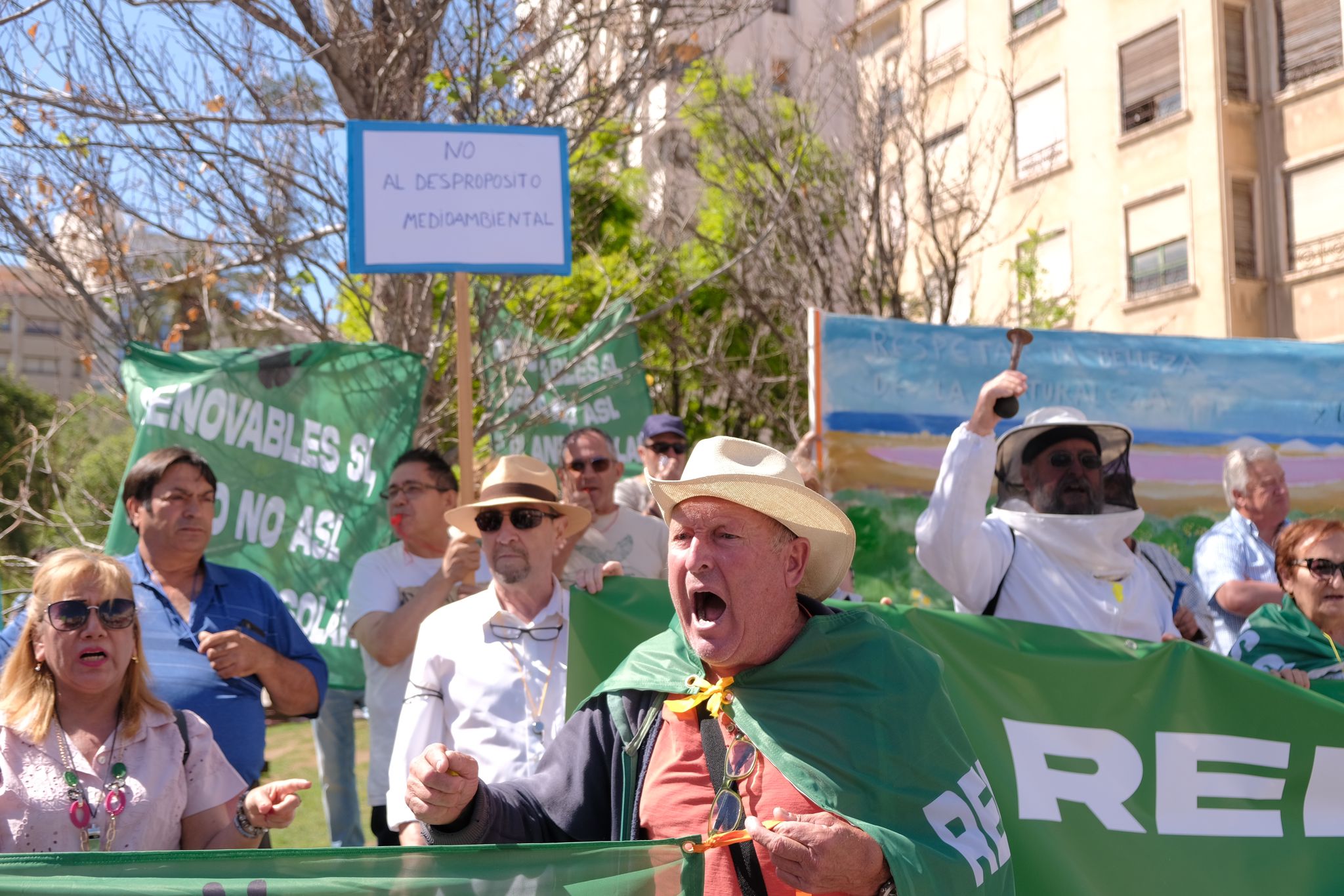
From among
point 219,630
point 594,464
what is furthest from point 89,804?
point 594,464

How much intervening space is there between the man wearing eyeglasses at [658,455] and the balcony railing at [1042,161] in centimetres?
1807

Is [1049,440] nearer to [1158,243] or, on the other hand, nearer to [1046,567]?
[1046,567]

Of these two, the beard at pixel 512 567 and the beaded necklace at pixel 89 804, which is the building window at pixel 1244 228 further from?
the beaded necklace at pixel 89 804

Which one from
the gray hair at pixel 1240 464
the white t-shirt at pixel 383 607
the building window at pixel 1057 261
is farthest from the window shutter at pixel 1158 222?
the white t-shirt at pixel 383 607

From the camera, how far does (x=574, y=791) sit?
9.43 ft

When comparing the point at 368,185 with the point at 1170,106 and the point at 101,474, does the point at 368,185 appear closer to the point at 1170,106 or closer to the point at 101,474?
the point at 101,474

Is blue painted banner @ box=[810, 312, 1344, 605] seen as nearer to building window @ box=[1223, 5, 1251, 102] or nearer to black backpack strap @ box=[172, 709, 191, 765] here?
black backpack strap @ box=[172, 709, 191, 765]

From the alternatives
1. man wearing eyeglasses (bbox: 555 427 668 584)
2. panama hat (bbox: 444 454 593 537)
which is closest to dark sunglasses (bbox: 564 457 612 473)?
man wearing eyeglasses (bbox: 555 427 668 584)

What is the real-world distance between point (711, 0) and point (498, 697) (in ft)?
18.2

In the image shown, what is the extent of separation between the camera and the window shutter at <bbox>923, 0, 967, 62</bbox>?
22.2 meters

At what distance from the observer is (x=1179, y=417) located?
7027 millimetres

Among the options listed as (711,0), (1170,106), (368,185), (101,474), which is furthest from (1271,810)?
(1170,106)

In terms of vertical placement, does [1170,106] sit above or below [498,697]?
above

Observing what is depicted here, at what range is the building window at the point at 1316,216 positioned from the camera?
63.5 feet
